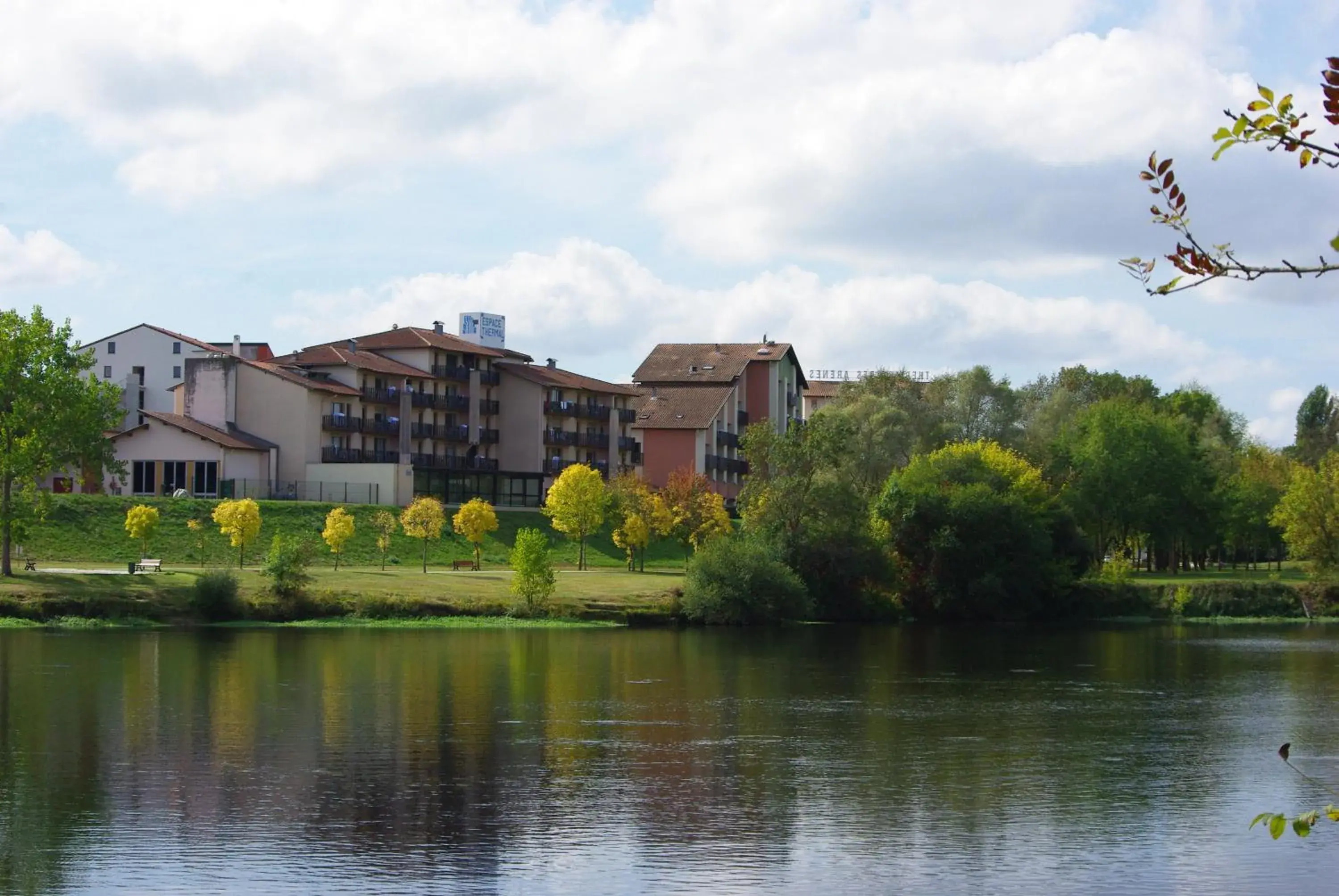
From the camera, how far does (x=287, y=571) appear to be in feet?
252

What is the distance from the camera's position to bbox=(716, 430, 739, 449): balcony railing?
14075 centimetres

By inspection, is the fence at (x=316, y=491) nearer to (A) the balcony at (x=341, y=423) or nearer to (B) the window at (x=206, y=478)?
(B) the window at (x=206, y=478)

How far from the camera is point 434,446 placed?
132 m

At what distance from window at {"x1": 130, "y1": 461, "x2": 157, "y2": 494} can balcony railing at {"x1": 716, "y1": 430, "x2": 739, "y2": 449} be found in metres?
→ 49.2

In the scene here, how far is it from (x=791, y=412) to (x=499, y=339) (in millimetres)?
29331

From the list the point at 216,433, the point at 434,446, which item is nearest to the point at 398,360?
the point at 434,446

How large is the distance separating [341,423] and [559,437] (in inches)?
854

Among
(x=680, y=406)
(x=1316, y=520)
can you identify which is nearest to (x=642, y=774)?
(x=1316, y=520)

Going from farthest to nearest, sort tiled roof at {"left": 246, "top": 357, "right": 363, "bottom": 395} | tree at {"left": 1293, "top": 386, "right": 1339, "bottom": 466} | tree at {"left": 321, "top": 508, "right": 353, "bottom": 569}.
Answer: tree at {"left": 1293, "top": 386, "right": 1339, "bottom": 466} < tiled roof at {"left": 246, "top": 357, "right": 363, "bottom": 395} < tree at {"left": 321, "top": 508, "right": 353, "bottom": 569}

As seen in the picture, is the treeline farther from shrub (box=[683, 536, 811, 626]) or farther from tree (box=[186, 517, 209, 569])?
tree (box=[186, 517, 209, 569])

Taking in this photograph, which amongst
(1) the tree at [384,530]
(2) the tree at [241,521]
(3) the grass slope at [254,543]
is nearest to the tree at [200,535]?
(3) the grass slope at [254,543]

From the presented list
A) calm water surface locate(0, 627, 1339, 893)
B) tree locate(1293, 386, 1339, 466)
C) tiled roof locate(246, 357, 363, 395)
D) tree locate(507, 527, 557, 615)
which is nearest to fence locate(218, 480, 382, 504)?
tiled roof locate(246, 357, 363, 395)

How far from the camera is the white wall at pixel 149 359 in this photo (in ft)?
452

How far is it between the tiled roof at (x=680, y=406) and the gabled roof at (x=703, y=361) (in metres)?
1.20
